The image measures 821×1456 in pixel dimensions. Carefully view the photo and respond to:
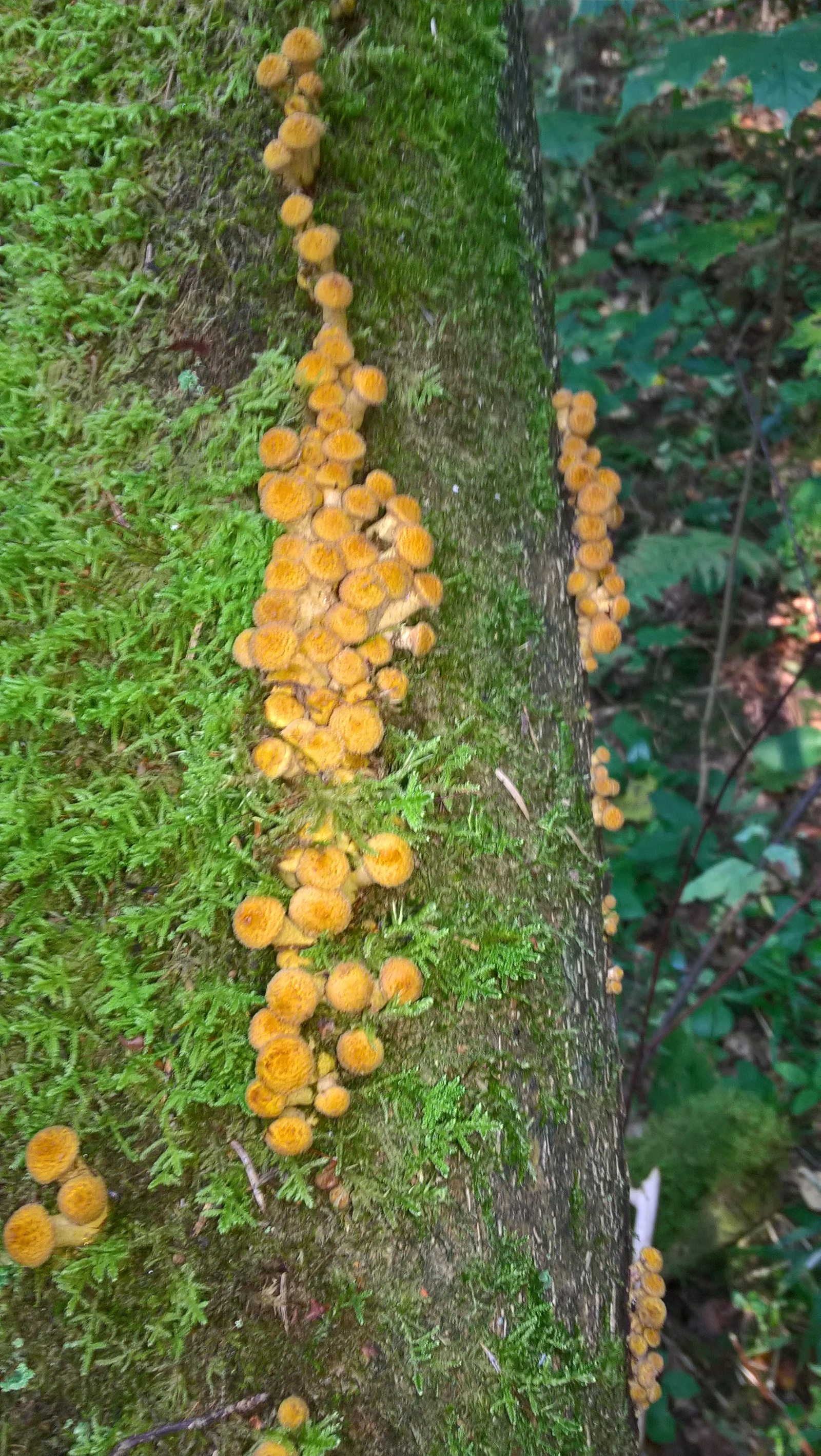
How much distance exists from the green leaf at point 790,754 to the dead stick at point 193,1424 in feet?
12.4

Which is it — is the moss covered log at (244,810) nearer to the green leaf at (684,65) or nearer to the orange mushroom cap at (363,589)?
the orange mushroom cap at (363,589)

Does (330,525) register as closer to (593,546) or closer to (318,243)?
(318,243)

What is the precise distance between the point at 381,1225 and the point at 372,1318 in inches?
4.3

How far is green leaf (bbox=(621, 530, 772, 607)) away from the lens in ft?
14.1

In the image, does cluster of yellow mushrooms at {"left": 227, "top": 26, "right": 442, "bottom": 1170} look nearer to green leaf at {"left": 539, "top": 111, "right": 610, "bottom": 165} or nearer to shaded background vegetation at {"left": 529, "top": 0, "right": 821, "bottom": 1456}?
shaded background vegetation at {"left": 529, "top": 0, "right": 821, "bottom": 1456}

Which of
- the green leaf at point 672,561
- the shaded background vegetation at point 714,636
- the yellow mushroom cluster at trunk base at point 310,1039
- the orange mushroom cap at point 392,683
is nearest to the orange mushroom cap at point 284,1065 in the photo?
the yellow mushroom cluster at trunk base at point 310,1039

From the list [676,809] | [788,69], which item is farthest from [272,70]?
[676,809]

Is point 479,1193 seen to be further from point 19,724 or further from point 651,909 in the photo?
point 651,909

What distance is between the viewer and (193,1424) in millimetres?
1061

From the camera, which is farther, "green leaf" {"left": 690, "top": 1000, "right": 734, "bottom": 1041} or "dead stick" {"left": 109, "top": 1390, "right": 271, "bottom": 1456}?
"green leaf" {"left": 690, "top": 1000, "right": 734, "bottom": 1041}

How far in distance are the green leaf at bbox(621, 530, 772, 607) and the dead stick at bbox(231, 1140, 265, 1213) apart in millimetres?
3541

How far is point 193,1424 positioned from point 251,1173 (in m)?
0.28

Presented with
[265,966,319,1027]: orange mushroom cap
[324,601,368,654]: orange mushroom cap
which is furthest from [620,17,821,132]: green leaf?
[265,966,319,1027]: orange mushroom cap

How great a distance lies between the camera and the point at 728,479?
18.7 ft
